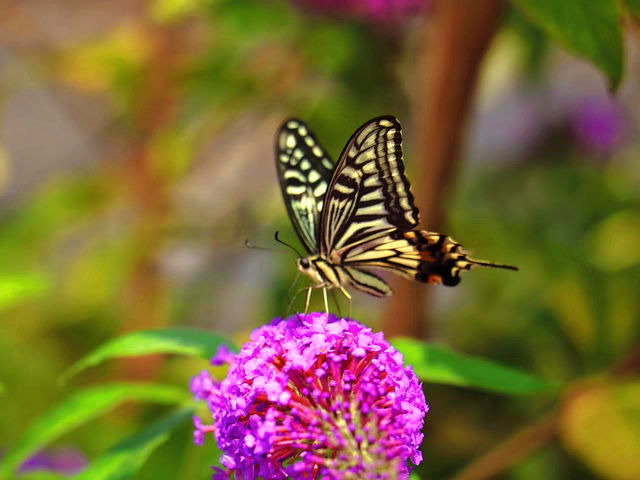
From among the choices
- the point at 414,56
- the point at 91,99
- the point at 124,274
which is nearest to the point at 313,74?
the point at 414,56

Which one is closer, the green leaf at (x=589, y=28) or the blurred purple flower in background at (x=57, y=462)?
the green leaf at (x=589, y=28)

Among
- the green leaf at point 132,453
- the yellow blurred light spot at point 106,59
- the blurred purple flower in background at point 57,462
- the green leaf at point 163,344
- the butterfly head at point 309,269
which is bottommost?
the blurred purple flower in background at point 57,462

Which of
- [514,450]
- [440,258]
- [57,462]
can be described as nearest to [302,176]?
[440,258]

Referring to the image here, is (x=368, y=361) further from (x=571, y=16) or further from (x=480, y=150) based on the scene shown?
(x=480, y=150)

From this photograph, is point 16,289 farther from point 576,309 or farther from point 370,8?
point 576,309

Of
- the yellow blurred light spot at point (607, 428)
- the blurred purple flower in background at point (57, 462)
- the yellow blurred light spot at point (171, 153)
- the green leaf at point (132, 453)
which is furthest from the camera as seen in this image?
the yellow blurred light spot at point (171, 153)

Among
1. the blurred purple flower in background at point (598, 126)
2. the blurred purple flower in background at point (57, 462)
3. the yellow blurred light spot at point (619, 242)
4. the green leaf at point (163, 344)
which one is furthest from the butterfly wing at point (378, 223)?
the blurred purple flower in background at point (598, 126)

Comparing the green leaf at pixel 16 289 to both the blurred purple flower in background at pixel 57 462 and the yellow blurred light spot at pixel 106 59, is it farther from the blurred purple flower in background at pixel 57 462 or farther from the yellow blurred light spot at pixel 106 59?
the yellow blurred light spot at pixel 106 59
